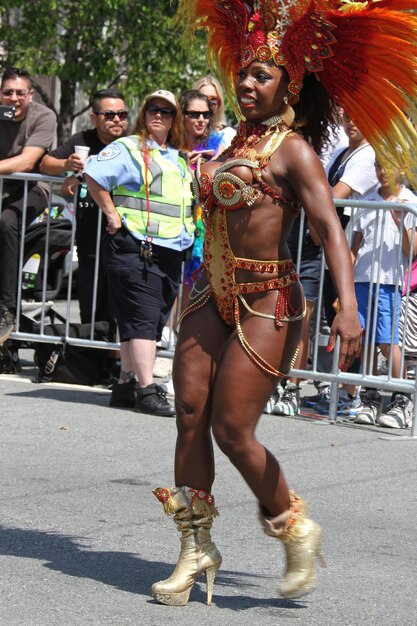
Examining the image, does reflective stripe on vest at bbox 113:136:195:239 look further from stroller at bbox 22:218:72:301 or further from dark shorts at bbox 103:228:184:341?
stroller at bbox 22:218:72:301

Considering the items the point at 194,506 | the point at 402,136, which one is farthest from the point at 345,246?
the point at 194,506

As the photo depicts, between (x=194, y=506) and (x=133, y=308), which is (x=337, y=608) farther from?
(x=133, y=308)

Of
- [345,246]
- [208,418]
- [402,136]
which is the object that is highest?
[402,136]

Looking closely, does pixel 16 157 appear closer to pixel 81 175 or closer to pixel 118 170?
pixel 81 175

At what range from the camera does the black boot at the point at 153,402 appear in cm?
820

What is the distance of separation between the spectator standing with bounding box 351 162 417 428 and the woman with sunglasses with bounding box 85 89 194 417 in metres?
1.23

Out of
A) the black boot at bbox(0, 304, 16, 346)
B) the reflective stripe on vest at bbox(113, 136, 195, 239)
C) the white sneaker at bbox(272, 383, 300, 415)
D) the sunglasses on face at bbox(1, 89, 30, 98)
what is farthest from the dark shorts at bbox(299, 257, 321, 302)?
the sunglasses on face at bbox(1, 89, 30, 98)

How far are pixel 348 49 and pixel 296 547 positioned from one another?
1.75 metres

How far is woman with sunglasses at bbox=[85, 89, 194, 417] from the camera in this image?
820 centimetres

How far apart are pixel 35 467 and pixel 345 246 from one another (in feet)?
9.17

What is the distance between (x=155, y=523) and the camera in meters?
5.60

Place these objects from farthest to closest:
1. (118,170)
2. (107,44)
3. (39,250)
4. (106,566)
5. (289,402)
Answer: (107,44)
(39,250)
(289,402)
(118,170)
(106,566)

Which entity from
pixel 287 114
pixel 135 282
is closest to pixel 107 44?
pixel 135 282

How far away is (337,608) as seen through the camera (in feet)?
14.8
